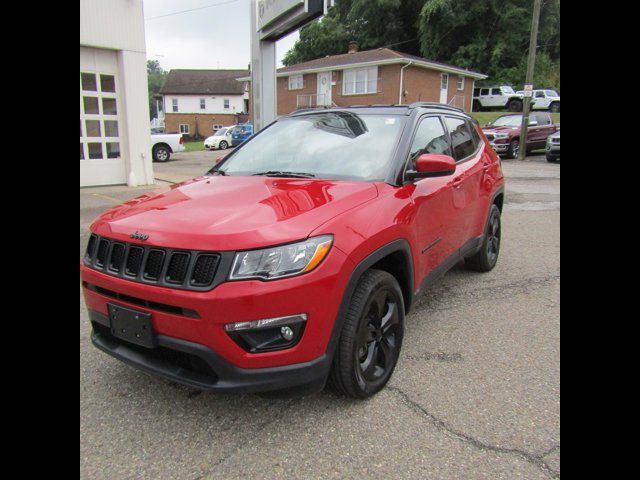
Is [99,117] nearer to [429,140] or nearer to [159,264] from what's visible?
[429,140]

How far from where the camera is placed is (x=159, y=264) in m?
2.32

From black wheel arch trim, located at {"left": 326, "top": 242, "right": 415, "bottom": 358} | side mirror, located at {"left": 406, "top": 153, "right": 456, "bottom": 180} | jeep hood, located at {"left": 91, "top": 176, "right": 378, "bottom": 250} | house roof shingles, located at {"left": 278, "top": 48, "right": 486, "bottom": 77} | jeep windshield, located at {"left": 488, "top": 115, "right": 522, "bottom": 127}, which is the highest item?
house roof shingles, located at {"left": 278, "top": 48, "right": 486, "bottom": 77}

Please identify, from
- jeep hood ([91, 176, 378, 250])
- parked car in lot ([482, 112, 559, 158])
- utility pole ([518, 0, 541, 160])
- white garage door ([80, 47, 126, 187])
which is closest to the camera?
jeep hood ([91, 176, 378, 250])

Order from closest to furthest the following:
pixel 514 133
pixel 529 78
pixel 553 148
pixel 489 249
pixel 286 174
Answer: pixel 286 174, pixel 489 249, pixel 553 148, pixel 529 78, pixel 514 133

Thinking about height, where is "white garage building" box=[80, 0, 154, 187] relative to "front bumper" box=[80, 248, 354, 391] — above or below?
above

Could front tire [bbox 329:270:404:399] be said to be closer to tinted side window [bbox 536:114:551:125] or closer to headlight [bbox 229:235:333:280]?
headlight [bbox 229:235:333:280]

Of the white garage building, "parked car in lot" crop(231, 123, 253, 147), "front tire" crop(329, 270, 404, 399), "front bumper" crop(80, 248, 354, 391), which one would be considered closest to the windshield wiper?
"front tire" crop(329, 270, 404, 399)

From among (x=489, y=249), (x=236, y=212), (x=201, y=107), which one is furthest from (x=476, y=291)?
(x=201, y=107)

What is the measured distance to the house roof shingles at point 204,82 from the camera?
181 feet

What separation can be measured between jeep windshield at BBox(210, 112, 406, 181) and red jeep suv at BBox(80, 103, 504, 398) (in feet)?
0.05

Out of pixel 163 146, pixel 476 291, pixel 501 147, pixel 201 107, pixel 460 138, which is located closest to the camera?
pixel 460 138

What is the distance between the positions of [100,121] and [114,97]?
0.65 m

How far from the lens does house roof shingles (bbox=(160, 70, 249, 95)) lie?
5509 centimetres
